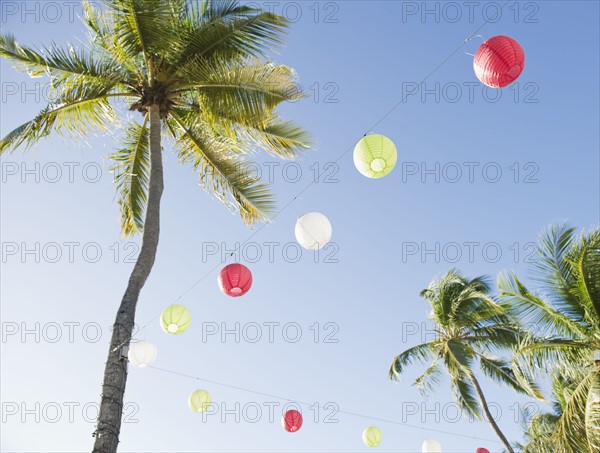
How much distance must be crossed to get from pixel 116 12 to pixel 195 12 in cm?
Result: 117

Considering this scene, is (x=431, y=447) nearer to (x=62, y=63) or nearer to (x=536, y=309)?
(x=536, y=309)

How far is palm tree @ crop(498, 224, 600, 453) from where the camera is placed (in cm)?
974

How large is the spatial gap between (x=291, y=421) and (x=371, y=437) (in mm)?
2197

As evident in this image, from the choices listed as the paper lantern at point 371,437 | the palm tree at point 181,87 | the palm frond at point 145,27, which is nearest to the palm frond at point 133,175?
the palm tree at point 181,87

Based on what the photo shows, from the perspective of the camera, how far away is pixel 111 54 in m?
8.70

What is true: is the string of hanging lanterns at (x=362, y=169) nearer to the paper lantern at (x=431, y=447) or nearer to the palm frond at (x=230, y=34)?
the palm frond at (x=230, y=34)

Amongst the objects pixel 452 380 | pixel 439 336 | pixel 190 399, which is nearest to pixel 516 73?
pixel 190 399

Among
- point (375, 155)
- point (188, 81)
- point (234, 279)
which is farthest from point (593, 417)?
point (188, 81)

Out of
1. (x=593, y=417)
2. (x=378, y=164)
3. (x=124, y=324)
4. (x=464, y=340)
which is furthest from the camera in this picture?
(x=464, y=340)

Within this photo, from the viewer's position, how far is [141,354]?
364 inches

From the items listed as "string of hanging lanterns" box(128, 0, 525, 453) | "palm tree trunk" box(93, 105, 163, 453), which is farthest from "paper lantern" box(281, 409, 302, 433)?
"palm tree trunk" box(93, 105, 163, 453)

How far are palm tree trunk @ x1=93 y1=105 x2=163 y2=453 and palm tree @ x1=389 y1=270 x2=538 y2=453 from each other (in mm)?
10028

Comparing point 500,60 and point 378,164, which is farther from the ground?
point 500,60

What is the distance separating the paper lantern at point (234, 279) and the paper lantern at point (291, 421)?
408 centimetres
